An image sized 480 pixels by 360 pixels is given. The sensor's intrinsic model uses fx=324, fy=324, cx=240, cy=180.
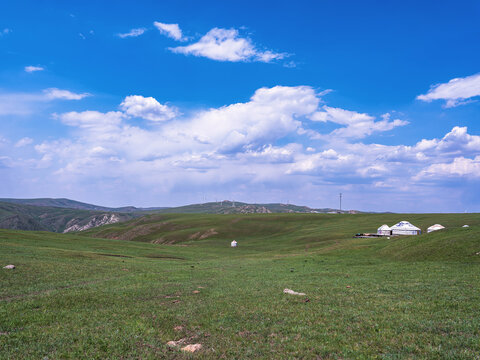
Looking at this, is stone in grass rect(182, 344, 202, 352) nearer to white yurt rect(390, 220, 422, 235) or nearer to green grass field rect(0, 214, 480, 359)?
green grass field rect(0, 214, 480, 359)

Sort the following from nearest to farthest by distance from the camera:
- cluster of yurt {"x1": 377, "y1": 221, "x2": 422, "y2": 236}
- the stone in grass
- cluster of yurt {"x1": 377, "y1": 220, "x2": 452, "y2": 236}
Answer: the stone in grass
cluster of yurt {"x1": 377, "y1": 220, "x2": 452, "y2": 236}
cluster of yurt {"x1": 377, "y1": 221, "x2": 422, "y2": 236}

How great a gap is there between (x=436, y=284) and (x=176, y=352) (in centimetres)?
2065

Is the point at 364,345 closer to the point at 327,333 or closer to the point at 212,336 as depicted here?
the point at 327,333

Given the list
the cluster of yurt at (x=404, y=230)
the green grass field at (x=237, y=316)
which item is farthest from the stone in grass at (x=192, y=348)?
the cluster of yurt at (x=404, y=230)

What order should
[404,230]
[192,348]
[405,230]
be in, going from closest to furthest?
[192,348] < [405,230] < [404,230]

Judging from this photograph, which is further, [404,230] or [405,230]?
[404,230]

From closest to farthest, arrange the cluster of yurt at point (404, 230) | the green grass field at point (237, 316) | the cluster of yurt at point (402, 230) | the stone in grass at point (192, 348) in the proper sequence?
the green grass field at point (237, 316)
the stone in grass at point (192, 348)
the cluster of yurt at point (404, 230)
the cluster of yurt at point (402, 230)


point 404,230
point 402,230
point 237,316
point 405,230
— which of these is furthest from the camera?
point 402,230

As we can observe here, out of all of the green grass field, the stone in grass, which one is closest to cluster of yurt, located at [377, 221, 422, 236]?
the green grass field

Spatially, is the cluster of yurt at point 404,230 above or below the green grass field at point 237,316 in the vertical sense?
below

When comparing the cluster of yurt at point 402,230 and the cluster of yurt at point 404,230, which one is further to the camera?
the cluster of yurt at point 402,230

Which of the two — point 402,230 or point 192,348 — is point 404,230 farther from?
point 192,348

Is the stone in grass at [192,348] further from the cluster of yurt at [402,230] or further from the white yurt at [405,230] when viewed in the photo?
the white yurt at [405,230]

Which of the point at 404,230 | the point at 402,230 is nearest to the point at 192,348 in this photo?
the point at 404,230
